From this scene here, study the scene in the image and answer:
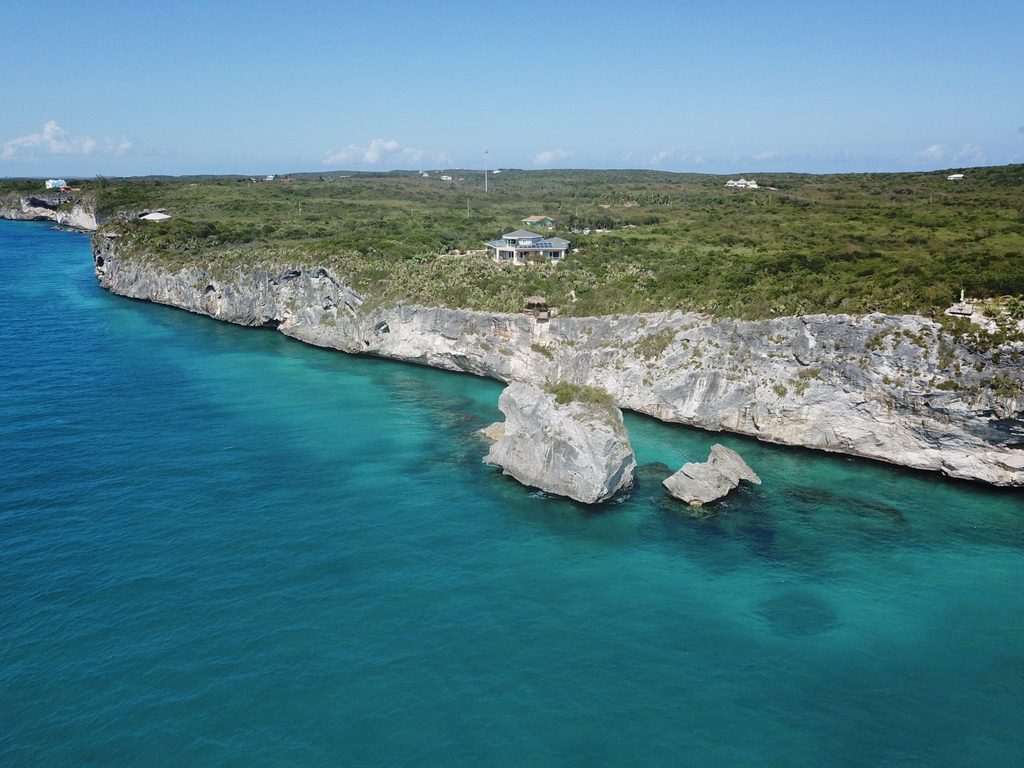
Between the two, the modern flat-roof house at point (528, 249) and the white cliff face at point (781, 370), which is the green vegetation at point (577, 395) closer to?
the white cliff face at point (781, 370)

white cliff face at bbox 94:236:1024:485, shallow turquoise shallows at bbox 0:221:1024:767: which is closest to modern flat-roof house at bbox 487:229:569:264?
white cliff face at bbox 94:236:1024:485

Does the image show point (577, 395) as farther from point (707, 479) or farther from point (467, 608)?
point (467, 608)

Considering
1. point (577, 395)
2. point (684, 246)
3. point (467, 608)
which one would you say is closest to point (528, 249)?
point (684, 246)

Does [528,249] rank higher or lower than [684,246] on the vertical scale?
lower

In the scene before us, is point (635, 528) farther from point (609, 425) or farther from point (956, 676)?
point (956, 676)

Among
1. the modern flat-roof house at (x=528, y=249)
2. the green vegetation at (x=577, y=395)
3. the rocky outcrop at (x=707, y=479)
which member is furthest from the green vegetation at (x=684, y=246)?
the rocky outcrop at (x=707, y=479)

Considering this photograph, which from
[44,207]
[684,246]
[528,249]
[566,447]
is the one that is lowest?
[566,447]

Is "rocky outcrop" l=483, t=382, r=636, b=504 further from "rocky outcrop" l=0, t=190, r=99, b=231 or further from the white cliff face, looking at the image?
"rocky outcrop" l=0, t=190, r=99, b=231
